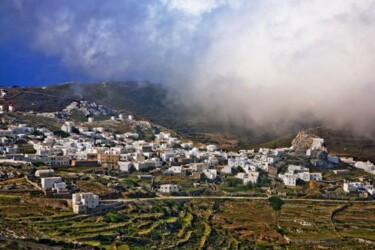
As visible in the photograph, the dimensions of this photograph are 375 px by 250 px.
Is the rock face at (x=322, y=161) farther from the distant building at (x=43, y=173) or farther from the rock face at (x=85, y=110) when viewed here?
the rock face at (x=85, y=110)

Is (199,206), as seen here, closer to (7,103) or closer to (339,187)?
(339,187)

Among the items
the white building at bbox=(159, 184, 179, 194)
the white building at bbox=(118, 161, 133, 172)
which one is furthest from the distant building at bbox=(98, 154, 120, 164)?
the white building at bbox=(159, 184, 179, 194)

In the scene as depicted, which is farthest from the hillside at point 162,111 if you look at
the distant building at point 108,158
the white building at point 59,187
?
the white building at point 59,187

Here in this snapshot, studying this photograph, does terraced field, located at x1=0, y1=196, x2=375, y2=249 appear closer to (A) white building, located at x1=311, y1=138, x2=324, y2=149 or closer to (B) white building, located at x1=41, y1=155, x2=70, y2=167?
(B) white building, located at x1=41, y1=155, x2=70, y2=167

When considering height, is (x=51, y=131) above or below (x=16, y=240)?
above

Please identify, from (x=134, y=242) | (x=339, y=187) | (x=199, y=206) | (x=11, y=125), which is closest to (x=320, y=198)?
(x=339, y=187)

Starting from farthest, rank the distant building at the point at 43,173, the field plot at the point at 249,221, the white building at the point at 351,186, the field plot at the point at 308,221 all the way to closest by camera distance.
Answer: the white building at the point at 351,186
the distant building at the point at 43,173
the field plot at the point at 308,221
the field plot at the point at 249,221
